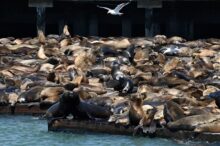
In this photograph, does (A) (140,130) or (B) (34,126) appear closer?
(A) (140,130)

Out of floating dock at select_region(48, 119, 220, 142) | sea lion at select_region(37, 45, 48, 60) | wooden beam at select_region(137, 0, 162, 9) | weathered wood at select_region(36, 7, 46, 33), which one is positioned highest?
wooden beam at select_region(137, 0, 162, 9)

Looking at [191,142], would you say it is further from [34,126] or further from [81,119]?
[34,126]

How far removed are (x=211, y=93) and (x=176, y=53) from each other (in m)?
10.6

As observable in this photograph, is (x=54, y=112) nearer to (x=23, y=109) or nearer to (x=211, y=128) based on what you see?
(x=23, y=109)

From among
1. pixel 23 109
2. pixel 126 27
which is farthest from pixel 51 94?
pixel 126 27

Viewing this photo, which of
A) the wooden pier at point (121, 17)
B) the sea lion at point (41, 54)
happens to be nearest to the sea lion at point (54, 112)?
the sea lion at point (41, 54)

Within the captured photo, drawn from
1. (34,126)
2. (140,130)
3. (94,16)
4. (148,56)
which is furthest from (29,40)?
(140,130)

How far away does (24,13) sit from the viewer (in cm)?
3872

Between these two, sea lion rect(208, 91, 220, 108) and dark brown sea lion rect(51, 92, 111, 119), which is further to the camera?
sea lion rect(208, 91, 220, 108)

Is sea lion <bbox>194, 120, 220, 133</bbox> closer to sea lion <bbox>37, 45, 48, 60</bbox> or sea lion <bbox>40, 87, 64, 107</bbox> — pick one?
sea lion <bbox>40, 87, 64, 107</bbox>

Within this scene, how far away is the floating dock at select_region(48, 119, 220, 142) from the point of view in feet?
54.1

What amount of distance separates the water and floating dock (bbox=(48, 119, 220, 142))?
0.12 m

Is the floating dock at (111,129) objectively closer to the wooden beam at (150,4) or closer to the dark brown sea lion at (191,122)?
the dark brown sea lion at (191,122)

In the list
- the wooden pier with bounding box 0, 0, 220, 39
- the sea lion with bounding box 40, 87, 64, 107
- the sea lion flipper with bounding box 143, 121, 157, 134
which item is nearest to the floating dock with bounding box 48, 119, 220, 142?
the sea lion flipper with bounding box 143, 121, 157, 134
